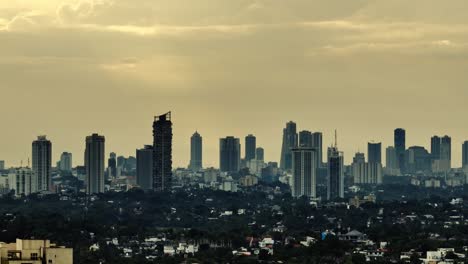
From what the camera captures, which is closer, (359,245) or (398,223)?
(359,245)

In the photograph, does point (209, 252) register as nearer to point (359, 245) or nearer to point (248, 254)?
point (248, 254)

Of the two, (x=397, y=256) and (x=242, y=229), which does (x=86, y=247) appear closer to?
(x=397, y=256)

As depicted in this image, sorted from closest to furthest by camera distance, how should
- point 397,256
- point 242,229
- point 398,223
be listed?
point 397,256 → point 242,229 → point 398,223

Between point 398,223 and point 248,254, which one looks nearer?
point 248,254

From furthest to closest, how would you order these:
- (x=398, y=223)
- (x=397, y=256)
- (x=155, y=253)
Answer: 1. (x=398, y=223)
2. (x=155, y=253)
3. (x=397, y=256)

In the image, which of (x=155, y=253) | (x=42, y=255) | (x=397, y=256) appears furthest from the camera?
(x=155, y=253)

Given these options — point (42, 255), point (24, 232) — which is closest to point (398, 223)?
point (24, 232)

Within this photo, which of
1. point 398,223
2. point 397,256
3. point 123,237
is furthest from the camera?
point 398,223

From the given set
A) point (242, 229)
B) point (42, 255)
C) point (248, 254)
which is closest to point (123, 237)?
point (242, 229)
